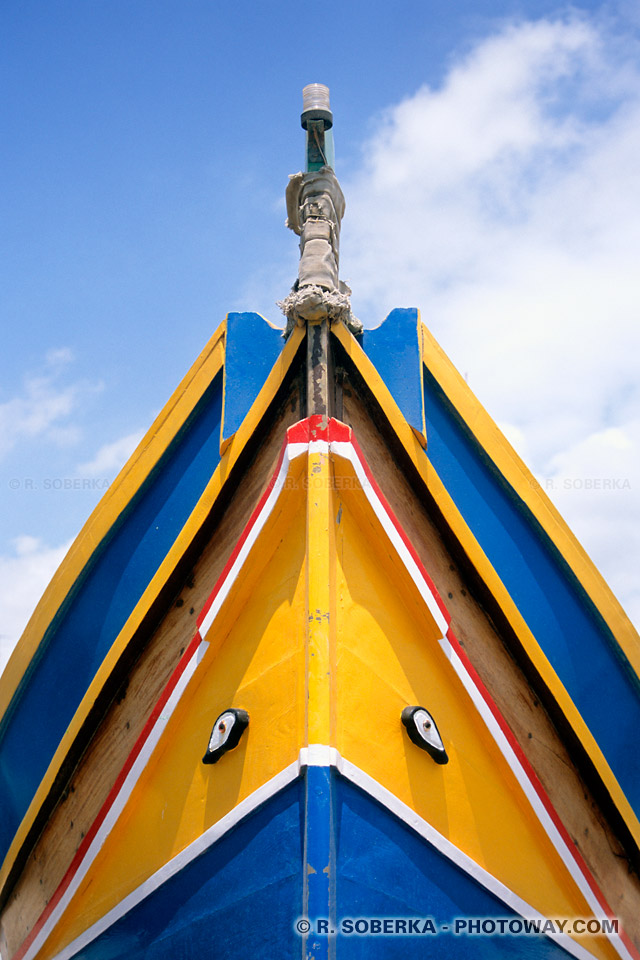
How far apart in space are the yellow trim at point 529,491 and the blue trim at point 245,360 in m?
0.83

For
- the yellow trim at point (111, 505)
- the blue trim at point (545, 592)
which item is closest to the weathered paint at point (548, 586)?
the blue trim at point (545, 592)

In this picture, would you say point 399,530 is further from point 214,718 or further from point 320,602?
point 214,718

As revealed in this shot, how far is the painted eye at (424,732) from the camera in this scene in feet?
10.0

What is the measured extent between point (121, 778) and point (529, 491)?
2.41 metres

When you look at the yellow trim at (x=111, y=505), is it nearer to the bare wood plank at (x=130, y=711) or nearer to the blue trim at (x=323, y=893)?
the bare wood plank at (x=130, y=711)

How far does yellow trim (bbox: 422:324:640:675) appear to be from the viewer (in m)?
3.92

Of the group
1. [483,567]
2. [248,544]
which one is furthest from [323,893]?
[483,567]

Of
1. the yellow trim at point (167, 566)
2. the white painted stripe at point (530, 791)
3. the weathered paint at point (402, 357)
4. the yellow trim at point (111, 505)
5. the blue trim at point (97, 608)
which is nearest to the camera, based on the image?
the white painted stripe at point (530, 791)

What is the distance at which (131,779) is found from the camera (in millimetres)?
3477

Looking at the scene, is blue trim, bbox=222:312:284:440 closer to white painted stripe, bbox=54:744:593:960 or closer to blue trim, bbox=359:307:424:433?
blue trim, bbox=359:307:424:433

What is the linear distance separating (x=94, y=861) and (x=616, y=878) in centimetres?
235

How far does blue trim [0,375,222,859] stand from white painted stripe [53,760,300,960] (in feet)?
3.49

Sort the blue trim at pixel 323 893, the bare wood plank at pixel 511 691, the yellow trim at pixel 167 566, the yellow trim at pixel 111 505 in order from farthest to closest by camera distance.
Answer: the yellow trim at pixel 111 505 < the yellow trim at pixel 167 566 < the bare wood plank at pixel 511 691 < the blue trim at pixel 323 893

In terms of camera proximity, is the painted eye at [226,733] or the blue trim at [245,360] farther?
the blue trim at [245,360]
